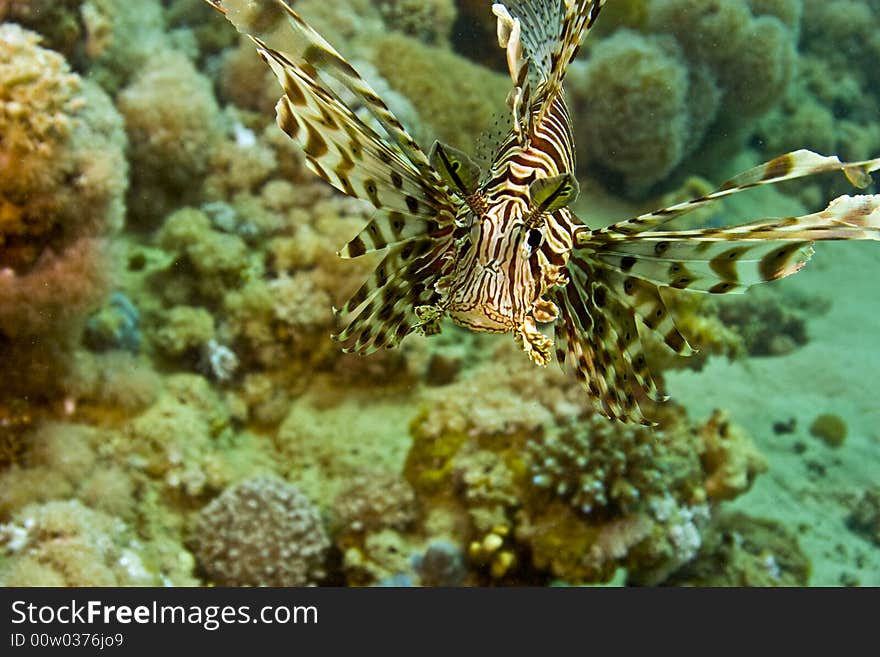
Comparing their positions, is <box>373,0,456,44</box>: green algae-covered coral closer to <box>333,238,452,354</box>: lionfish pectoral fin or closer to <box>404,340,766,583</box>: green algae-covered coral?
<box>404,340,766,583</box>: green algae-covered coral

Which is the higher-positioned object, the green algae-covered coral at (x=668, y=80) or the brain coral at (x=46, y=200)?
the green algae-covered coral at (x=668, y=80)

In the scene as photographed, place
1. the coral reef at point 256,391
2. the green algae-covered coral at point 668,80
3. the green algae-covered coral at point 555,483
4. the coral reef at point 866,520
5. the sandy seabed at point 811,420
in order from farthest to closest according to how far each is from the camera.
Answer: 1. the green algae-covered coral at point 668,80
2. the coral reef at point 866,520
3. the sandy seabed at point 811,420
4. the green algae-covered coral at point 555,483
5. the coral reef at point 256,391

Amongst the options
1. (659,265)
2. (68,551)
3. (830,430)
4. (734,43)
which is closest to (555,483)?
(659,265)

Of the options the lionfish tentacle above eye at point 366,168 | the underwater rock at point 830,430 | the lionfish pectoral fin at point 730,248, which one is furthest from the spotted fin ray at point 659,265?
the underwater rock at point 830,430

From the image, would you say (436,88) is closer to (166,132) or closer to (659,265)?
(166,132)

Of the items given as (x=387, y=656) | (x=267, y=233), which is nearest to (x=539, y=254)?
(x=387, y=656)

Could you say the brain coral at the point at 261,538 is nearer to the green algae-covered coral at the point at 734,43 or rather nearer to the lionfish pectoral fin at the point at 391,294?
the lionfish pectoral fin at the point at 391,294

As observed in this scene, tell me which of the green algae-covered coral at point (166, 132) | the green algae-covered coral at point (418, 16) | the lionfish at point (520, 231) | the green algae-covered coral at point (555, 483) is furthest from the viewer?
the green algae-covered coral at point (418, 16)

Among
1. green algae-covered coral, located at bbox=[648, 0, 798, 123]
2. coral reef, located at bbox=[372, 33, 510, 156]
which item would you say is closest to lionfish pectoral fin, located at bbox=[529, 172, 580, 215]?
coral reef, located at bbox=[372, 33, 510, 156]
